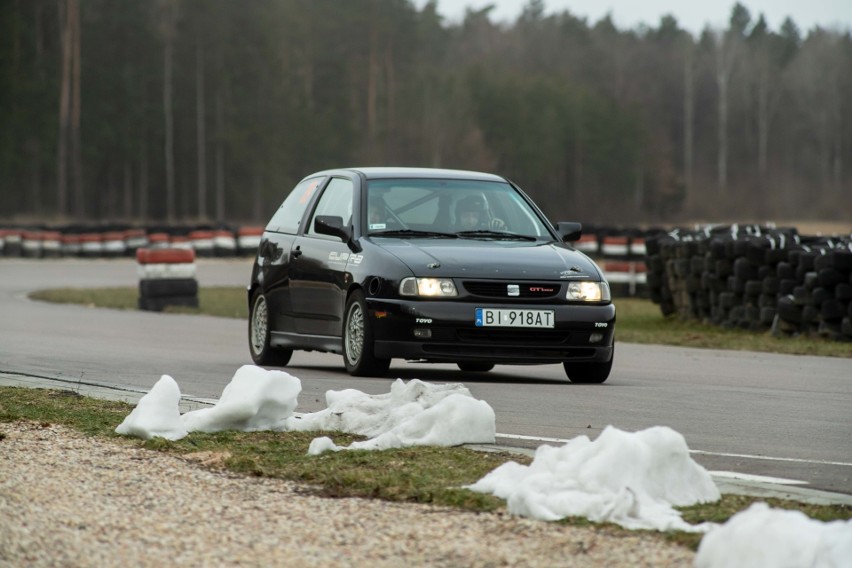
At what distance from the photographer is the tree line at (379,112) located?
89875mm

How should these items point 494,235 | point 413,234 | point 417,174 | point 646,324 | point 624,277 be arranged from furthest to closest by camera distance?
point 624,277 → point 646,324 → point 417,174 → point 494,235 → point 413,234

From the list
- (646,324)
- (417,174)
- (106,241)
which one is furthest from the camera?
(106,241)

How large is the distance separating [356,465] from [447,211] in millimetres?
5667

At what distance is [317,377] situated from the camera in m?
12.2

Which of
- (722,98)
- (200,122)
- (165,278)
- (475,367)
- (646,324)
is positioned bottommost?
(646,324)

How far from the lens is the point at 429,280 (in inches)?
456

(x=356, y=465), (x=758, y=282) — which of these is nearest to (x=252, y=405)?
(x=356, y=465)

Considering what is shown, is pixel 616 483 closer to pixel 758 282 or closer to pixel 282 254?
pixel 282 254

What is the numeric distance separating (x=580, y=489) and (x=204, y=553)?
141 cm

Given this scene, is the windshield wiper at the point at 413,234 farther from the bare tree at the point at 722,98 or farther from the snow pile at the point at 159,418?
the bare tree at the point at 722,98

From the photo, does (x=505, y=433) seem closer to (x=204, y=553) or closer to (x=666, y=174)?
(x=204, y=553)

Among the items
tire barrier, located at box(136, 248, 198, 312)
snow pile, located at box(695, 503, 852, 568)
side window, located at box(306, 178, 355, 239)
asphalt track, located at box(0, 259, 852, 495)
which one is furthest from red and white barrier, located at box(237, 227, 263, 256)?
snow pile, located at box(695, 503, 852, 568)

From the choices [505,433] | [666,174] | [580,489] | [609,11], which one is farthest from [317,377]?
[609,11]

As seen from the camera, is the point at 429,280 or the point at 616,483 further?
the point at 429,280
